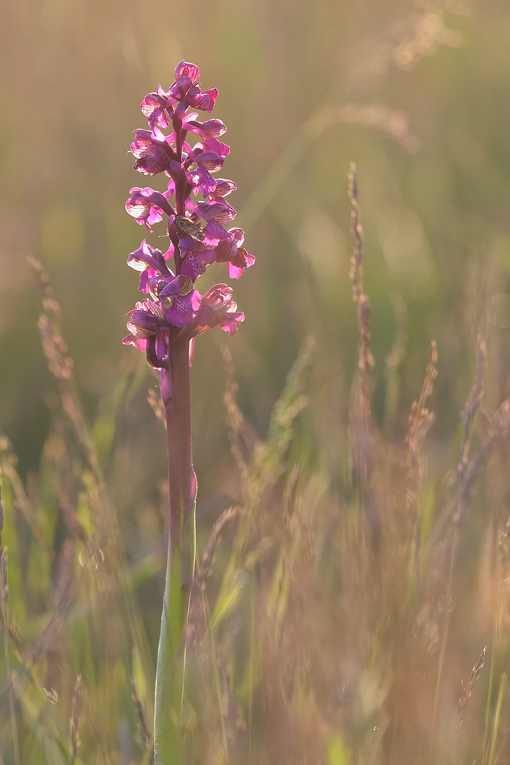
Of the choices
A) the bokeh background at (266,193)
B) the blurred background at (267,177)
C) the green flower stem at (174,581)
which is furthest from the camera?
the blurred background at (267,177)

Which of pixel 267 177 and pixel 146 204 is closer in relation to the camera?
pixel 146 204

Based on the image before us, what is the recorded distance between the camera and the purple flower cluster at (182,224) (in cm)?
104

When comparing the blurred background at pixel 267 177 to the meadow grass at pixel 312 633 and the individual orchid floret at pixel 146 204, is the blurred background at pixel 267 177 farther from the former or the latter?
the individual orchid floret at pixel 146 204

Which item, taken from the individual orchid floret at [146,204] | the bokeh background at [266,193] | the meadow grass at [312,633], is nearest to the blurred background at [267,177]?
the bokeh background at [266,193]

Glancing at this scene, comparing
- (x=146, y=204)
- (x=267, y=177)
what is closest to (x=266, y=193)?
(x=267, y=177)

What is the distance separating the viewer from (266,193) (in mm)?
2623

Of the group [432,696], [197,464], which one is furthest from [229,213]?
[197,464]

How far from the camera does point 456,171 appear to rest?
12.5 feet

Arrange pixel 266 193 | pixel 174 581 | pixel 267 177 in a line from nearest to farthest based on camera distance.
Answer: pixel 174 581 < pixel 266 193 < pixel 267 177

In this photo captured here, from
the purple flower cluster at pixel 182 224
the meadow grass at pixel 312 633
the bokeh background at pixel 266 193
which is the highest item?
the bokeh background at pixel 266 193

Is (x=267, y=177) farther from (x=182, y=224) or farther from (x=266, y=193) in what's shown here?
(x=182, y=224)

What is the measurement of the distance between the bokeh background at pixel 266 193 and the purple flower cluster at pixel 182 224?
33.9 inches

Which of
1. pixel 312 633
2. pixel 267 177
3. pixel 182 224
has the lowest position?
pixel 312 633

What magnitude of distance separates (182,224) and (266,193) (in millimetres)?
1649
